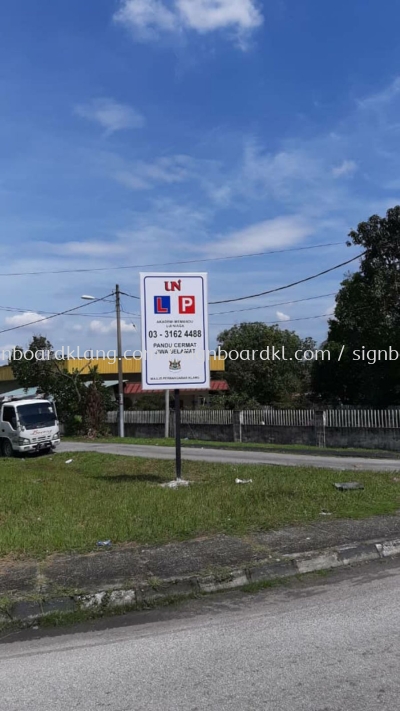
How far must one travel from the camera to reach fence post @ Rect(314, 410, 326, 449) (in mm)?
26984

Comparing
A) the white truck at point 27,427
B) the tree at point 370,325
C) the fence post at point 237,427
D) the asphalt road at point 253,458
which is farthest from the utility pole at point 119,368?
the tree at point 370,325

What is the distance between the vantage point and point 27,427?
78.0 ft

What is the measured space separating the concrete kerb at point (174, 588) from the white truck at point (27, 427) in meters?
18.7

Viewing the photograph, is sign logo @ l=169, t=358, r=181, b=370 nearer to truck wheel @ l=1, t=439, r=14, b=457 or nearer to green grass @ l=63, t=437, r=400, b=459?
green grass @ l=63, t=437, r=400, b=459

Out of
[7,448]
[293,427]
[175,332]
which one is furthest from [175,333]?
[293,427]

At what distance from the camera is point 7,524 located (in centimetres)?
824

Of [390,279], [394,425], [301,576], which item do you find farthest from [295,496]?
[390,279]

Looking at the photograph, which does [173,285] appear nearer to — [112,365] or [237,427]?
[237,427]

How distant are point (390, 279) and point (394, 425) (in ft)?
21.4

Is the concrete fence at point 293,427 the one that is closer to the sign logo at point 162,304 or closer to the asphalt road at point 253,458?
the asphalt road at point 253,458

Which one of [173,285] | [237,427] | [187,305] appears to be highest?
[173,285]

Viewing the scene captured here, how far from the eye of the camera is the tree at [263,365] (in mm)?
49562

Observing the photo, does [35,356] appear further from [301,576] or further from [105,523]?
[301,576]

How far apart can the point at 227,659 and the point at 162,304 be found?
825 centimetres
